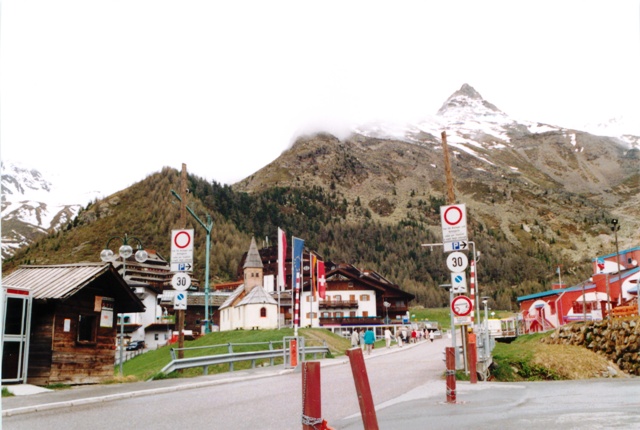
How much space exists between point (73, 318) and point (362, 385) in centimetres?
1549

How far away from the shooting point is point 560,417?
9438mm

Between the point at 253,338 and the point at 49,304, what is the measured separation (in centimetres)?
2856

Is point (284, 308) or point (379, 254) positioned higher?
point (379, 254)

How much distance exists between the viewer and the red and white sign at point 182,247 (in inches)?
856

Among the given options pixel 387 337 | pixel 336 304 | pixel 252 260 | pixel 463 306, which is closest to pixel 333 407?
pixel 463 306

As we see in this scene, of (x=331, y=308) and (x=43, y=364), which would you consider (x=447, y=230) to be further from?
(x=331, y=308)

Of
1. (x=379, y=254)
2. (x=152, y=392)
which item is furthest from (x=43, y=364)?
(x=379, y=254)

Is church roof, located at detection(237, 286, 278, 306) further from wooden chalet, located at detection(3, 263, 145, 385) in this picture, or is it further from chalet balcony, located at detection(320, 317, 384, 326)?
wooden chalet, located at detection(3, 263, 145, 385)

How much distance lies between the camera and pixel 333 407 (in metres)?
12.3

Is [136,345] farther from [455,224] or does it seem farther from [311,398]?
[311,398]

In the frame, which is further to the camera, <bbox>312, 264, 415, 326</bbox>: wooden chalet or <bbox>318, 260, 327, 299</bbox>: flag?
<bbox>312, 264, 415, 326</bbox>: wooden chalet

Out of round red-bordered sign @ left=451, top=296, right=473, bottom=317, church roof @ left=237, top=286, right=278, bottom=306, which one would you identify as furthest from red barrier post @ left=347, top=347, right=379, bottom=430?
church roof @ left=237, top=286, right=278, bottom=306

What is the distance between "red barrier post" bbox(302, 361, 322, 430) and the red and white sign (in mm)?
17231

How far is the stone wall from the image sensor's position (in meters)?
27.3
